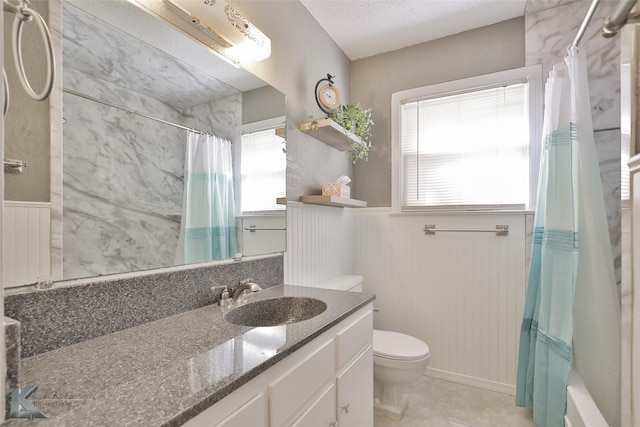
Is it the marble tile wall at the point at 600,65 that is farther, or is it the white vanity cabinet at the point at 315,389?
the marble tile wall at the point at 600,65

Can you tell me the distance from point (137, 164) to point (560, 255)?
6.56 feet

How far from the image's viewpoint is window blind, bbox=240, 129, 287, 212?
1551 millimetres

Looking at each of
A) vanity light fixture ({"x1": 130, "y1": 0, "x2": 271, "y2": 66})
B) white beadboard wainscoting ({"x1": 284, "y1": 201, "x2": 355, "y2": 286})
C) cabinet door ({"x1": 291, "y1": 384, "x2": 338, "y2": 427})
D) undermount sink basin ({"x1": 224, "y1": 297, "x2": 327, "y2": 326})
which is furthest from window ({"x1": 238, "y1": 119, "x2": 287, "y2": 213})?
cabinet door ({"x1": 291, "y1": 384, "x2": 338, "y2": 427})

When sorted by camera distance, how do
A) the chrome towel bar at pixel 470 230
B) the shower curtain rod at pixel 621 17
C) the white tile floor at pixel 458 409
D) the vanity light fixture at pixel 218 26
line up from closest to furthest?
the shower curtain rod at pixel 621 17, the vanity light fixture at pixel 218 26, the white tile floor at pixel 458 409, the chrome towel bar at pixel 470 230

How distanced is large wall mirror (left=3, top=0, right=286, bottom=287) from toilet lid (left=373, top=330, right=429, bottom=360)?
1019 millimetres

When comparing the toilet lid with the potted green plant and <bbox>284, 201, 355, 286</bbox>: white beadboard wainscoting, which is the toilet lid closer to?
<bbox>284, 201, 355, 286</bbox>: white beadboard wainscoting

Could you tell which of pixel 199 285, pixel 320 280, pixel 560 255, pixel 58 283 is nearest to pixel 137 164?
pixel 58 283

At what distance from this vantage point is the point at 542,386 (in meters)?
1.65

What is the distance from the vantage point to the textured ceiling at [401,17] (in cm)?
201

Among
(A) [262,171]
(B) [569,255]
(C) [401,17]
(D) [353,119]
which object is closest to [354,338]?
(A) [262,171]

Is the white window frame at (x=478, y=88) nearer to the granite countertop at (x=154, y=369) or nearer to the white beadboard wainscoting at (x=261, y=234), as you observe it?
the white beadboard wainscoting at (x=261, y=234)

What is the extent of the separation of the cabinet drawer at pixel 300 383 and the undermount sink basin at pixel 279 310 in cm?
25

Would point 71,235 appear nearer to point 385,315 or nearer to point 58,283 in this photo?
point 58,283

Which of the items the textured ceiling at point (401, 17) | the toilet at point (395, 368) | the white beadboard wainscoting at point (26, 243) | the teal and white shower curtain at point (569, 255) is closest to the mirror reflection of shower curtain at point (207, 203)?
the white beadboard wainscoting at point (26, 243)
